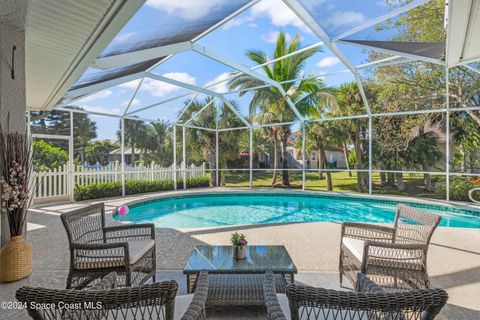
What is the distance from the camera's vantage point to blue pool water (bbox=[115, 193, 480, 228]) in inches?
306

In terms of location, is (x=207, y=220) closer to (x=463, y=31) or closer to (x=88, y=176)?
(x=88, y=176)

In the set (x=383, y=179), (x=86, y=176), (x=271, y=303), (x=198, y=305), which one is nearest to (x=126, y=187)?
(x=86, y=176)

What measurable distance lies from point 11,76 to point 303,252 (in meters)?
4.54

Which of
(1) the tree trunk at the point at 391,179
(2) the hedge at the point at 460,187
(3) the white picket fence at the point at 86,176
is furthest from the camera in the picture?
(1) the tree trunk at the point at 391,179

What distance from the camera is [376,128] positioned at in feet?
40.2

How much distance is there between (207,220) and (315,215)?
11.7 feet

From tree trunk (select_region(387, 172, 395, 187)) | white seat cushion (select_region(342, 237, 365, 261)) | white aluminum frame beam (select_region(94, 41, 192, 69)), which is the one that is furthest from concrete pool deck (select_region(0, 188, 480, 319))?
tree trunk (select_region(387, 172, 395, 187))

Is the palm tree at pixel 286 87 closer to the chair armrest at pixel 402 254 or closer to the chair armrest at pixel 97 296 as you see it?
the chair armrest at pixel 402 254

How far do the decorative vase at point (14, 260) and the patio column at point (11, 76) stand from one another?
13 centimetres

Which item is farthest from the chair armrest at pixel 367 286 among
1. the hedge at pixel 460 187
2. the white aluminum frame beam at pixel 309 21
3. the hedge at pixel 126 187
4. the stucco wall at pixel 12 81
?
the hedge at pixel 460 187

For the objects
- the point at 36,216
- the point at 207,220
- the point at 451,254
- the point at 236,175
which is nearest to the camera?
the point at 451,254

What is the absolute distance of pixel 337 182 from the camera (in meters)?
15.4

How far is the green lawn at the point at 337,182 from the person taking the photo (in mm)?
12390

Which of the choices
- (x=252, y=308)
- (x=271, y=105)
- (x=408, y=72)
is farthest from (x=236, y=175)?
(x=252, y=308)
